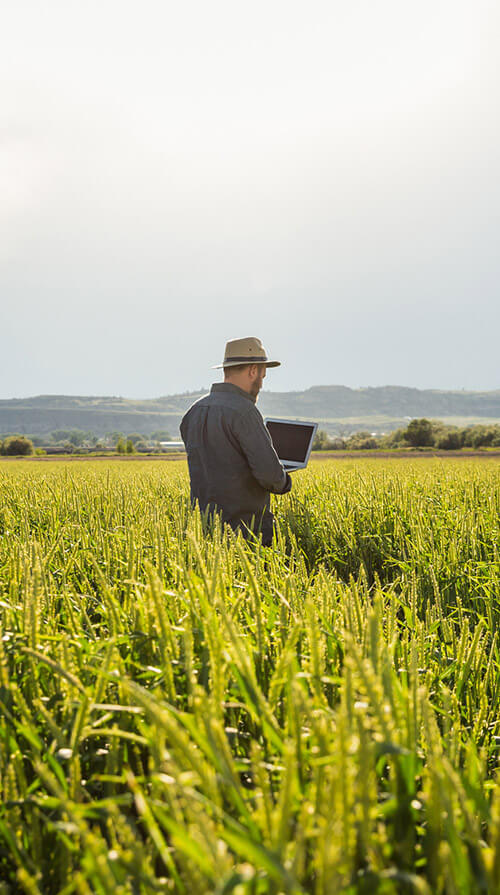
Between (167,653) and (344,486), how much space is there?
22.0 ft

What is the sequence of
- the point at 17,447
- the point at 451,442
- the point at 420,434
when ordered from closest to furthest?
the point at 451,442 < the point at 17,447 < the point at 420,434

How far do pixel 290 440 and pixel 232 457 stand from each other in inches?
41.8

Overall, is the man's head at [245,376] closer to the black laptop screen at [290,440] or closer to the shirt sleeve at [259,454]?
the shirt sleeve at [259,454]

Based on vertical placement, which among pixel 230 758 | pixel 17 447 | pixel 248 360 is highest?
pixel 248 360

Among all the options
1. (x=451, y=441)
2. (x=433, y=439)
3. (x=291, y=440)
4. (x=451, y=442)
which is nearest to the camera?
(x=291, y=440)

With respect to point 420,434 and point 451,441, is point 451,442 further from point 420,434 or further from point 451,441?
point 420,434

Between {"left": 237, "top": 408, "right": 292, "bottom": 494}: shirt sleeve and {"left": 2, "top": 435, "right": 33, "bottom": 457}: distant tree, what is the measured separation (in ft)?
188

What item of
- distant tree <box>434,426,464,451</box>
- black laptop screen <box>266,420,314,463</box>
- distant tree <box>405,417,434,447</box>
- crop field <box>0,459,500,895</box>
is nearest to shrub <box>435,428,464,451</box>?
distant tree <box>434,426,464,451</box>

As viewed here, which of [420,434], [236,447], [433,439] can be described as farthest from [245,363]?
[420,434]

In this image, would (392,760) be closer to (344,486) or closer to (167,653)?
(167,653)

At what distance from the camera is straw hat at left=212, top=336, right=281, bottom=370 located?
16.9 feet

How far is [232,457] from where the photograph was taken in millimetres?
4961

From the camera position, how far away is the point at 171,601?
5.79ft

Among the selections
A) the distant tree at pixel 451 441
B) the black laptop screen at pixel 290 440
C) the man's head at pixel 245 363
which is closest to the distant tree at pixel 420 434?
the distant tree at pixel 451 441
